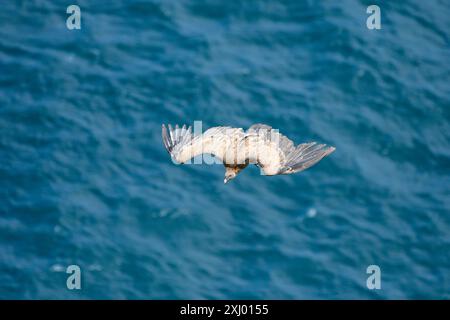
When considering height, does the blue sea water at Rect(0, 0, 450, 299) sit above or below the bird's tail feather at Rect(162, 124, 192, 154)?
above

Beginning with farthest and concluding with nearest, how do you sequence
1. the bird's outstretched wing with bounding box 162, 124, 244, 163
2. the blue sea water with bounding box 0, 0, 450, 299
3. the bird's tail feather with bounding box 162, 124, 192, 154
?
the blue sea water with bounding box 0, 0, 450, 299
the bird's tail feather with bounding box 162, 124, 192, 154
the bird's outstretched wing with bounding box 162, 124, 244, 163

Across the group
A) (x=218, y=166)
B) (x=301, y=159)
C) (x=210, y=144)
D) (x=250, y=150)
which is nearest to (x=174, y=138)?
(x=210, y=144)

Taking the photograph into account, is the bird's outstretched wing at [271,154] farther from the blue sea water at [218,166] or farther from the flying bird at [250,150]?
the blue sea water at [218,166]

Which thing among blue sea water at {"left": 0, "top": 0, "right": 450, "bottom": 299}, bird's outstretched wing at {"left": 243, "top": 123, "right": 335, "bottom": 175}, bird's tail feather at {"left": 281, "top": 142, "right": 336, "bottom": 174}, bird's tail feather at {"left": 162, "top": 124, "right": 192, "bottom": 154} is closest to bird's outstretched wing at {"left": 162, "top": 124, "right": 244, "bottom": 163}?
bird's outstretched wing at {"left": 243, "top": 123, "right": 335, "bottom": 175}

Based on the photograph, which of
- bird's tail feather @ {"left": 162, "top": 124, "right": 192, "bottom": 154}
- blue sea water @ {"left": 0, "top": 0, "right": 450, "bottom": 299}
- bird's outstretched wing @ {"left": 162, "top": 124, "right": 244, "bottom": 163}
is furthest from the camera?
blue sea water @ {"left": 0, "top": 0, "right": 450, "bottom": 299}

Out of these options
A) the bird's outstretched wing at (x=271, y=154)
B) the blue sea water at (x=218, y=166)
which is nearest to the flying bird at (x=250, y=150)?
the bird's outstretched wing at (x=271, y=154)

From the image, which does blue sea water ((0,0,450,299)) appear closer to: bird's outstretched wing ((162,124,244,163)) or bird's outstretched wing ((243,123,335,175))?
bird's outstretched wing ((243,123,335,175))
